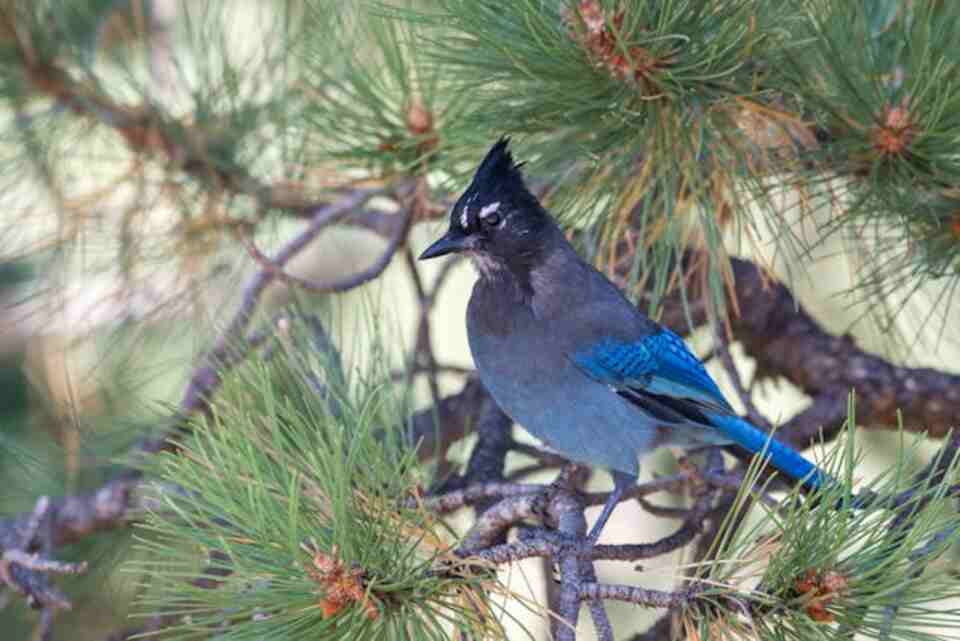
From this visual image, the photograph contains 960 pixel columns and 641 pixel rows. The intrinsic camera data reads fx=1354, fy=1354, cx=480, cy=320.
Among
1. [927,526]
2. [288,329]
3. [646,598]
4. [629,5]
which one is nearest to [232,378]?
[288,329]

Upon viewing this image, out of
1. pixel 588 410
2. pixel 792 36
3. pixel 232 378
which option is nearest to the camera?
pixel 232 378

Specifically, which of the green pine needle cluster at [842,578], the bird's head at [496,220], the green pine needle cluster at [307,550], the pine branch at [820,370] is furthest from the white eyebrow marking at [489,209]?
the green pine needle cluster at [842,578]

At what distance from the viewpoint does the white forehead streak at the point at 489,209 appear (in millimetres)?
2763

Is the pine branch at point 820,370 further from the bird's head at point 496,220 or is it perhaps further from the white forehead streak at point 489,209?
the white forehead streak at point 489,209

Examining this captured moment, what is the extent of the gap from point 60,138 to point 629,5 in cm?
180

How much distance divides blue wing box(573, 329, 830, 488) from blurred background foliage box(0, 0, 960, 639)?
0.43 ft

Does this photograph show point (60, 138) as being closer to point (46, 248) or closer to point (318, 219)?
point (46, 248)

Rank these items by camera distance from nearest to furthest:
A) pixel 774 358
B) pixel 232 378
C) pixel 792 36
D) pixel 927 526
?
pixel 927 526, pixel 232 378, pixel 792 36, pixel 774 358

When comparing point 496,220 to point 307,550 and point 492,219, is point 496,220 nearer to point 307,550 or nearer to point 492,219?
point 492,219

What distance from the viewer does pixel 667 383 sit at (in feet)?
9.71

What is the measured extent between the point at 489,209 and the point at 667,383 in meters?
0.56

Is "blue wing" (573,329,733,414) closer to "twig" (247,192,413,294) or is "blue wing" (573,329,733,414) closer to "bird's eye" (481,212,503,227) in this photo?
"bird's eye" (481,212,503,227)

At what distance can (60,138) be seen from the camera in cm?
337

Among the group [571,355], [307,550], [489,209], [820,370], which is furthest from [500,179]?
[307,550]
